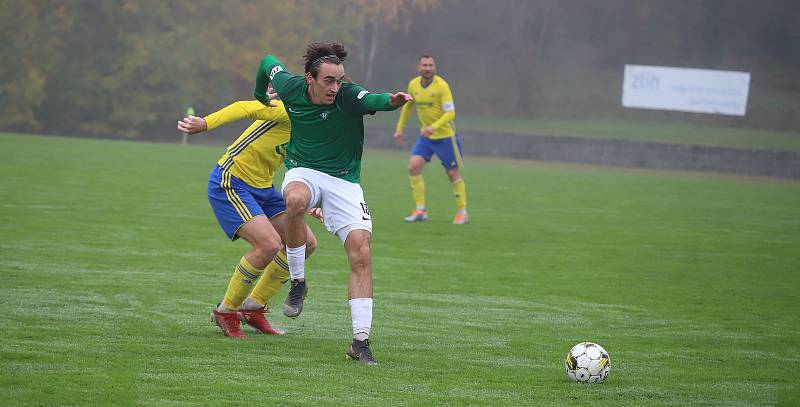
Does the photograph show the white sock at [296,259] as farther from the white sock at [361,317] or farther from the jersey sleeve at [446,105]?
the jersey sleeve at [446,105]

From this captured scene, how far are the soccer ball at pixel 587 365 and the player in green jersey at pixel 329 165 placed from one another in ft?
4.23

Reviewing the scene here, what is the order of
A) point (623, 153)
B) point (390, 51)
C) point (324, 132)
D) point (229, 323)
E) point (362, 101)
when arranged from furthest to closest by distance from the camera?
point (390, 51)
point (623, 153)
point (229, 323)
point (324, 132)
point (362, 101)

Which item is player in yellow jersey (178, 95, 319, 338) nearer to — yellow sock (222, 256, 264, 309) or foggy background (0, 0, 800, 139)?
yellow sock (222, 256, 264, 309)

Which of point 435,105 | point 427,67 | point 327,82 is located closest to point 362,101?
point 327,82

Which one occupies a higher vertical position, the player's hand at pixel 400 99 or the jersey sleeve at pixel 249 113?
the player's hand at pixel 400 99

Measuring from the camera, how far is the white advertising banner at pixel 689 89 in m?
42.9

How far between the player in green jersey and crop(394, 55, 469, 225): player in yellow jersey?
32.5 ft

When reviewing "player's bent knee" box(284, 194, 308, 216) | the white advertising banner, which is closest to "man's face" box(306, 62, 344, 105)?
"player's bent knee" box(284, 194, 308, 216)

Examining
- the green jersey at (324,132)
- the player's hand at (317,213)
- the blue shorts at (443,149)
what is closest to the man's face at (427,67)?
the blue shorts at (443,149)

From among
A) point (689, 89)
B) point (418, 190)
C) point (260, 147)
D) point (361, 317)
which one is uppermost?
point (260, 147)

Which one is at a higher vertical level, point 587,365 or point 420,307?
point 587,365

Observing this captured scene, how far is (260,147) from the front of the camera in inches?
332

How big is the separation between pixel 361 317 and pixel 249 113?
194cm

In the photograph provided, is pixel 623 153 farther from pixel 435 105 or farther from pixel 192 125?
pixel 192 125
